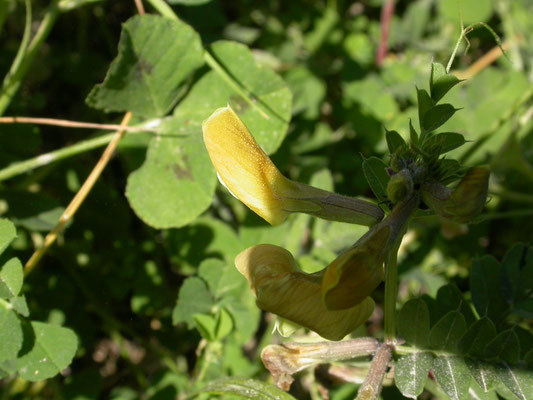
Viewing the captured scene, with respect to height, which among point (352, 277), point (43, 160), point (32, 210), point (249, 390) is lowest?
point (249, 390)

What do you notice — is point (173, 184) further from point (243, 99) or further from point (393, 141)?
point (393, 141)

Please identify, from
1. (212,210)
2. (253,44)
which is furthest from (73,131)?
(253,44)

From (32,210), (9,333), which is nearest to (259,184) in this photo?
(9,333)

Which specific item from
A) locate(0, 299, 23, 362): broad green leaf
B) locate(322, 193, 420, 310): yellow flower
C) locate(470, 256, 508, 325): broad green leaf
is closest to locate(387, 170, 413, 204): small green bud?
Result: locate(322, 193, 420, 310): yellow flower

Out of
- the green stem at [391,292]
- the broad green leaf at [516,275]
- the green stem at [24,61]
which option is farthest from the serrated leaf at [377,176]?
the green stem at [24,61]

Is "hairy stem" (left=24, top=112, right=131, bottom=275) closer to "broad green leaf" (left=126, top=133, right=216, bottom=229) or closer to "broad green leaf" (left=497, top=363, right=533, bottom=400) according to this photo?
"broad green leaf" (left=126, top=133, right=216, bottom=229)

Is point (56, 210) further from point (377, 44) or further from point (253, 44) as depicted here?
point (377, 44)
